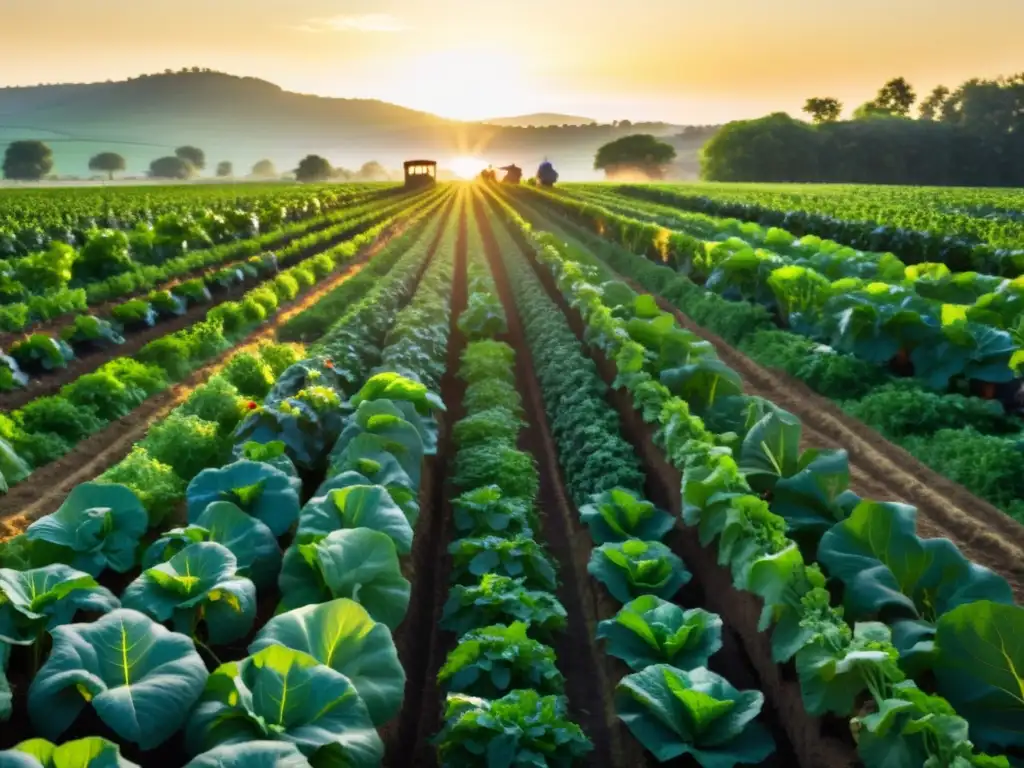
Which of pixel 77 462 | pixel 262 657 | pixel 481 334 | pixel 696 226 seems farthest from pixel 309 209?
pixel 262 657

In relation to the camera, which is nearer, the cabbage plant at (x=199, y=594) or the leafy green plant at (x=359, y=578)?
the cabbage plant at (x=199, y=594)

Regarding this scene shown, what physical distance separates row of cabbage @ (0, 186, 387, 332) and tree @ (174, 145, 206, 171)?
165558 mm

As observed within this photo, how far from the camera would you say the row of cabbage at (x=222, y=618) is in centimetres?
336

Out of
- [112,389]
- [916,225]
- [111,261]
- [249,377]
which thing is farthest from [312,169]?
[249,377]

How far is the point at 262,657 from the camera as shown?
3.47 metres

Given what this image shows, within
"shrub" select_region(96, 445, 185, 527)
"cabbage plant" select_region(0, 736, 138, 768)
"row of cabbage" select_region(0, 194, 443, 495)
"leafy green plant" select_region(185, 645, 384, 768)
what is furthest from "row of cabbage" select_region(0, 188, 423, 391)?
"cabbage plant" select_region(0, 736, 138, 768)

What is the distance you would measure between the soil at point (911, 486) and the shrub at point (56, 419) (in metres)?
8.14

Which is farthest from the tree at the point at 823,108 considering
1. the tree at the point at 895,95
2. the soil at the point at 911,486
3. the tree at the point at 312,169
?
the soil at the point at 911,486

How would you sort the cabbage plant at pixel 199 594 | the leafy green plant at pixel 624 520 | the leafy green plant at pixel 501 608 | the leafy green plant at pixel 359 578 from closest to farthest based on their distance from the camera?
the cabbage plant at pixel 199 594
the leafy green plant at pixel 359 578
the leafy green plant at pixel 501 608
the leafy green plant at pixel 624 520

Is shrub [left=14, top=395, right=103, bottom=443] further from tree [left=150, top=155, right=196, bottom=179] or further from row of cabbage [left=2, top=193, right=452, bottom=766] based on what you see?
tree [left=150, top=155, right=196, bottom=179]

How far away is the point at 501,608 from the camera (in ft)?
17.1

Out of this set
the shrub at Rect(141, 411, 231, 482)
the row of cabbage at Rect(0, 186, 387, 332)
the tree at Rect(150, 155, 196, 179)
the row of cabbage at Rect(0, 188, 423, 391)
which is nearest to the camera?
the shrub at Rect(141, 411, 231, 482)

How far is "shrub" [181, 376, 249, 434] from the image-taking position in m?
8.71

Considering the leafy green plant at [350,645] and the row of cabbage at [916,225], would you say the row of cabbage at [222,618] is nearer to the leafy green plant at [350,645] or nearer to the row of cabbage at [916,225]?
the leafy green plant at [350,645]
